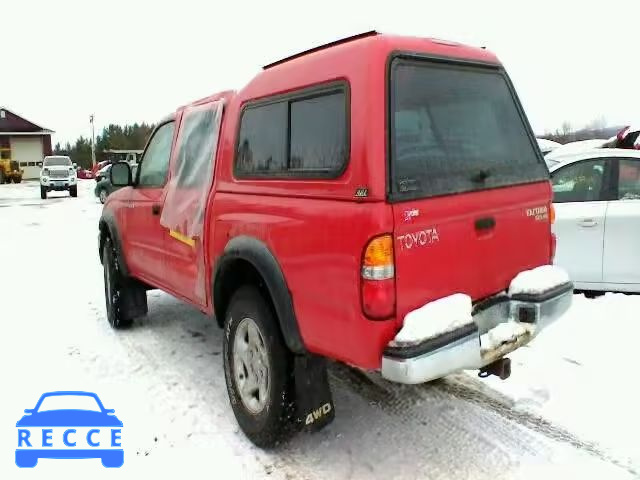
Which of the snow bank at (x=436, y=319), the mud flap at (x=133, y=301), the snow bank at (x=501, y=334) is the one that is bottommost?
the mud flap at (x=133, y=301)

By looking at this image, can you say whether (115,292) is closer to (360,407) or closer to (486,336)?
(360,407)

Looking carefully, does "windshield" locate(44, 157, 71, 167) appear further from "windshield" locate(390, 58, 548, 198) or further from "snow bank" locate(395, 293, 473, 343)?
"snow bank" locate(395, 293, 473, 343)

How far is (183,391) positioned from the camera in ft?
14.2

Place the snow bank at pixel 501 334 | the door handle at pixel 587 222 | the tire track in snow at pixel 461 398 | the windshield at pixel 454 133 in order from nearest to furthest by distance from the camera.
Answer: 1. the windshield at pixel 454 133
2. the snow bank at pixel 501 334
3. the tire track in snow at pixel 461 398
4. the door handle at pixel 587 222

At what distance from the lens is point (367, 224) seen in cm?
263

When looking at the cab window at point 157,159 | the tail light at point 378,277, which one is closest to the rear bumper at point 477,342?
the tail light at point 378,277

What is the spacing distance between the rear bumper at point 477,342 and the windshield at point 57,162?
3047 centimetres

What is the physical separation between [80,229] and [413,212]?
44.7 feet

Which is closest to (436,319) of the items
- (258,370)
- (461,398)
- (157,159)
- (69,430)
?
(258,370)

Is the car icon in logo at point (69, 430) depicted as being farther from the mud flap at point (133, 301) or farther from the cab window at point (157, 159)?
the cab window at point (157, 159)

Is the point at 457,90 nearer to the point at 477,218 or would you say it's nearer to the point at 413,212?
the point at 477,218

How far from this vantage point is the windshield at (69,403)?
4082 mm

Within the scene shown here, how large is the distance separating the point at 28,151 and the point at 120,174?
59492mm

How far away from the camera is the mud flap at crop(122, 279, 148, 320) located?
581 cm
